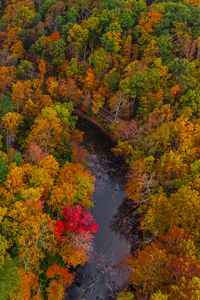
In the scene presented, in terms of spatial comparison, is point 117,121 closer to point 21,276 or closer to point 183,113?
point 183,113

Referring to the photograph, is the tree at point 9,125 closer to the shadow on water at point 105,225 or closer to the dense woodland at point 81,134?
the dense woodland at point 81,134

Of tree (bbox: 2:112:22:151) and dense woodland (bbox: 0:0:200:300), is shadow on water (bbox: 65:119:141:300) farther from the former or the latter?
tree (bbox: 2:112:22:151)

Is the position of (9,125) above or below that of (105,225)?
above

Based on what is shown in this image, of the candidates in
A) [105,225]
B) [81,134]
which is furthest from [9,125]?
[105,225]

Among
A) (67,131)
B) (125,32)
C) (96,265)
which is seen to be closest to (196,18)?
(125,32)

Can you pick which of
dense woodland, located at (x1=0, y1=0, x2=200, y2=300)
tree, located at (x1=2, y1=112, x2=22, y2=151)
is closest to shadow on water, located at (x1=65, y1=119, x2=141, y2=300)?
dense woodland, located at (x1=0, y1=0, x2=200, y2=300)

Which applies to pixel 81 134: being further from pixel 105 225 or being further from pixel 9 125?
pixel 105 225

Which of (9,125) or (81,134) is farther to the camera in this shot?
(81,134)
